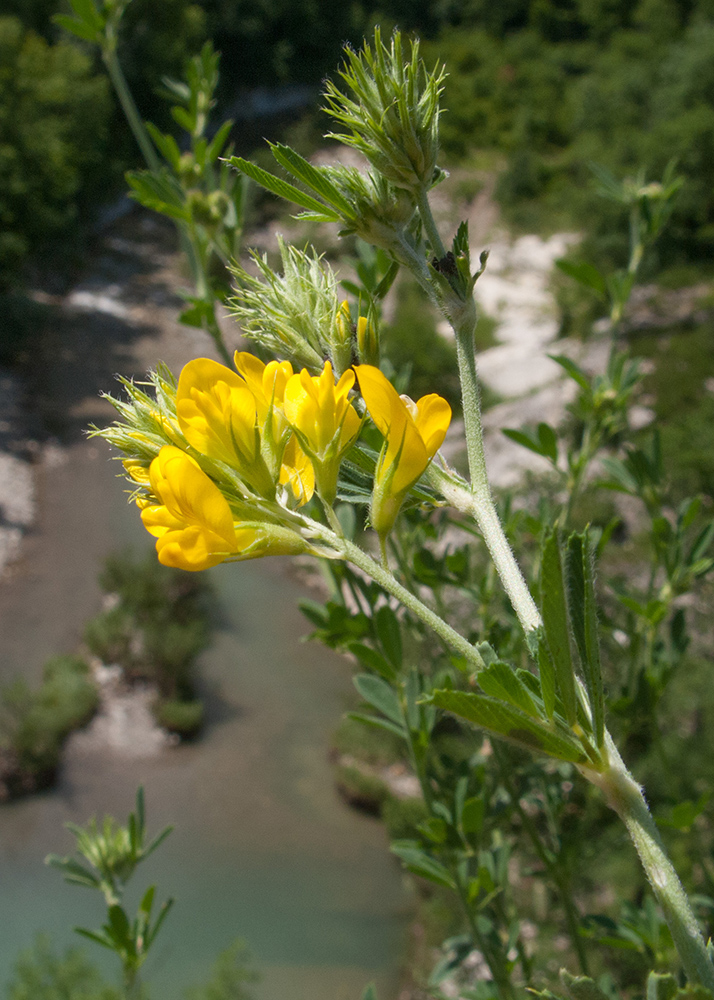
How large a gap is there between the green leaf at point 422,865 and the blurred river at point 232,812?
2482mm

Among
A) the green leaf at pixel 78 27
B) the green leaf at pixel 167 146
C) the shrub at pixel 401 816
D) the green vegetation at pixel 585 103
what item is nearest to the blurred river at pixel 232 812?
the shrub at pixel 401 816

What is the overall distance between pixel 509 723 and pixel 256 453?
0.15 m

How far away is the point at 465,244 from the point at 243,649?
4.23 metres

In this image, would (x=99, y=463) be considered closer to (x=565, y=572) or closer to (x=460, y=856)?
(x=460, y=856)

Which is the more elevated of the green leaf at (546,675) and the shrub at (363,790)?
the shrub at (363,790)

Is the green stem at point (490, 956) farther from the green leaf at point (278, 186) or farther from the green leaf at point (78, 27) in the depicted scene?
the green leaf at point (78, 27)

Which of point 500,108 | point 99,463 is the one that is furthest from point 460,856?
point 500,108

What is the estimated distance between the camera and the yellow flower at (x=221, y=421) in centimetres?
32

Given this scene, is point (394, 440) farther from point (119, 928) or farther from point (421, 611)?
point (119, 928)

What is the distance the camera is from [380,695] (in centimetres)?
67

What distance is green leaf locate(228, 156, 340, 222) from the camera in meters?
0.33

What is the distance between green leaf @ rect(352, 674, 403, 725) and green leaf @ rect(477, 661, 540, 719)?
372 mm

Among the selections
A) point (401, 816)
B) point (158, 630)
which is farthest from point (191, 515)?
point (158, 630)

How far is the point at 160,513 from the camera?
33 centimetres
